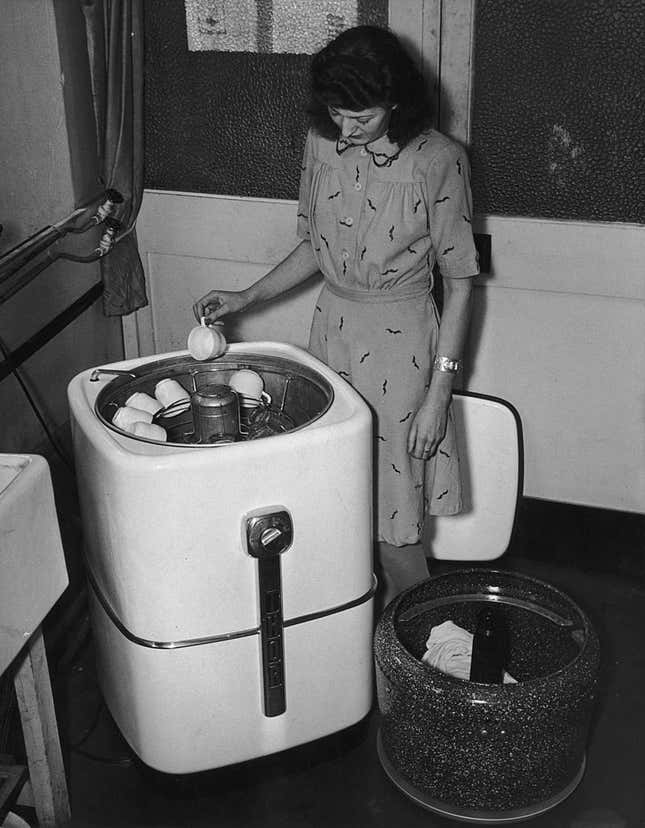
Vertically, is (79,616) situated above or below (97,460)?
below

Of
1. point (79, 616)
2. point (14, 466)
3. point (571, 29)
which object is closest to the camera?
point (14, 466)

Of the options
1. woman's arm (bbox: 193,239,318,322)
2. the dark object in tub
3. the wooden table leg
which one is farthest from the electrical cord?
the dark object in tub

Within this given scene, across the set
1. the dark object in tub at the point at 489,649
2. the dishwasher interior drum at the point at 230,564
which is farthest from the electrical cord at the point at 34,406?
the dark object in tub at the point at 489,649

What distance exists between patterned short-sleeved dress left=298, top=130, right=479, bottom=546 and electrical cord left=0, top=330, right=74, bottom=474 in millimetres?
615

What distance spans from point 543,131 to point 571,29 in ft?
0.73

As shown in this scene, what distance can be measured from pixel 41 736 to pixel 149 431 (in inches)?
21.3

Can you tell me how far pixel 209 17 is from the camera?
2582 millimetres

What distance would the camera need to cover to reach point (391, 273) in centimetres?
210

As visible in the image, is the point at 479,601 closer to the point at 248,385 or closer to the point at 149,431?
the point at 248,385

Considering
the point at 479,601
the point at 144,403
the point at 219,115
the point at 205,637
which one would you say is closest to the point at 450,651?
the point at 479,601

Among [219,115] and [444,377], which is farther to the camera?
[219,115]

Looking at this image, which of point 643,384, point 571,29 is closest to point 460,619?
point 643,384

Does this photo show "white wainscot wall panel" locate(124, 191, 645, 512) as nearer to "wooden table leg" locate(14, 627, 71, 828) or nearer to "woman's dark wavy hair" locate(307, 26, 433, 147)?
"woman's dark wavy hair" locate(307, 26, 433, 147)

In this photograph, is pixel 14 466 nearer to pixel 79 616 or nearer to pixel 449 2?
pixel 79 616
